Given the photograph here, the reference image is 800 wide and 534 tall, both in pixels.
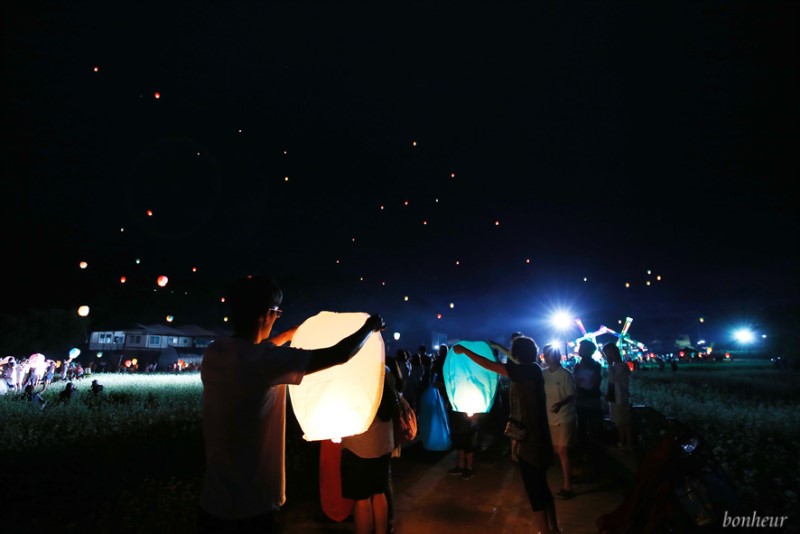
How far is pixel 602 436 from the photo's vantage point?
9.54 meters

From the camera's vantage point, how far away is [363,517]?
13.8 feet

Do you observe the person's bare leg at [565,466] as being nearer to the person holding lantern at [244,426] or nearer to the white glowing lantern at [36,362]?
the person holding lantern at [244,426]

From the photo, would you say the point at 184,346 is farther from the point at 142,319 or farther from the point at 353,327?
the point at 353,327

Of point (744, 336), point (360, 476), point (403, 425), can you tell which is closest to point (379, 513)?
point (360, 476)

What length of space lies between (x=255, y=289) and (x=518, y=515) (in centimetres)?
494

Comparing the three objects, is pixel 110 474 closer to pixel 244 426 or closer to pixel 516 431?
pixel 244 426

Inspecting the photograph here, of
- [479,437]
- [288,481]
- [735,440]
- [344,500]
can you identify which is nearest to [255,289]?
[344,500]

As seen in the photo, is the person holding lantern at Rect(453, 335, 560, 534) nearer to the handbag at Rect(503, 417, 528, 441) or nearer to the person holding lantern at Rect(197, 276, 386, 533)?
the handbag at Rect(503, 417, 528, 441)

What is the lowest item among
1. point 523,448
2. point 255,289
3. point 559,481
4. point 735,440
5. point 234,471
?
point 559,481

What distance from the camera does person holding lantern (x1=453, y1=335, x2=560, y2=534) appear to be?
4.75 metres

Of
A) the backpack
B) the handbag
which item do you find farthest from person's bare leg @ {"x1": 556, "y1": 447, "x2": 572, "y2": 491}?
the backpack

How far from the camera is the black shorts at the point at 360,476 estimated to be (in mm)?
4207
